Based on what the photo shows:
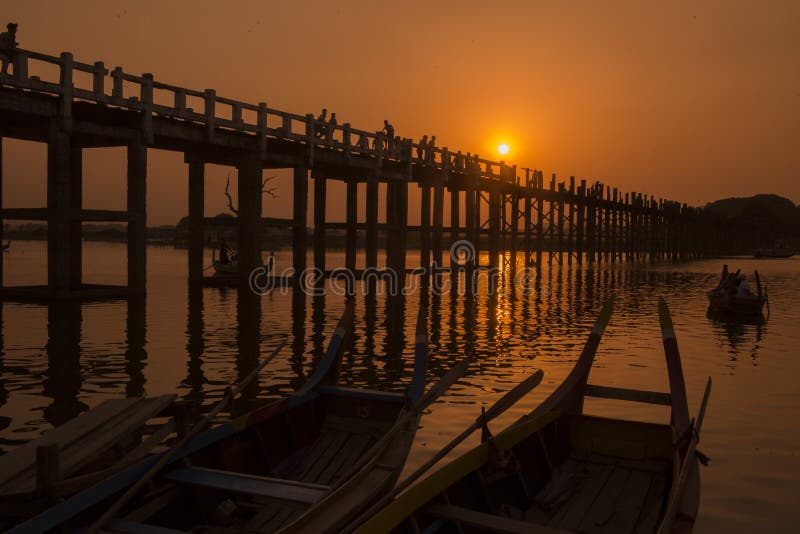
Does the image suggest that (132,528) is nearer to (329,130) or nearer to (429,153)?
(329,130)

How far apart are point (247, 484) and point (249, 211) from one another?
64.9ft

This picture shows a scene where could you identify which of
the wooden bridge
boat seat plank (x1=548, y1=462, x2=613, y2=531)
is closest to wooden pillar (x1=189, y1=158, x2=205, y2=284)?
the wooden bridge

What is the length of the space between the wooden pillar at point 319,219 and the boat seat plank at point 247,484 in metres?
27.0

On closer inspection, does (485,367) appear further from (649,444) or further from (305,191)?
Result: (305,191)

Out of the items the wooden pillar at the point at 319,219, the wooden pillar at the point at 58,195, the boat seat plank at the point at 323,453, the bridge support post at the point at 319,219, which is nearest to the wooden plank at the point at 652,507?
the boat seat plank at the point at 323,453

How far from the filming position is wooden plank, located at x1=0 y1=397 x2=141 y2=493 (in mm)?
4992

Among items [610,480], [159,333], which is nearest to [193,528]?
[610,480]

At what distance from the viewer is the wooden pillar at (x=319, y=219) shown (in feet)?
107

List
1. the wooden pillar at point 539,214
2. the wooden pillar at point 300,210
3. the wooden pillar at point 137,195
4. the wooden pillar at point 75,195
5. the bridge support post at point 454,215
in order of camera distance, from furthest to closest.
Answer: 1. the wooden pillar at point 539,214
2. the bridge support post at point 454,215
3. the wooden pillar at point 300,210
4. the wooden pillar at point 75,195
5. the wooden pillar at point 137,195

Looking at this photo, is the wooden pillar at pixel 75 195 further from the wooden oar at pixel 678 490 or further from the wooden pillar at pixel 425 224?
the wooden oar at pixel 678 490

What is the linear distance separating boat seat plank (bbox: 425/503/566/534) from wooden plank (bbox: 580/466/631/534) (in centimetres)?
102

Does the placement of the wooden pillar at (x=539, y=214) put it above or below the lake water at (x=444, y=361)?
above

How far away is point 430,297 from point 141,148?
36.3 ft

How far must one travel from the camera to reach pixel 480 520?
466 cm
